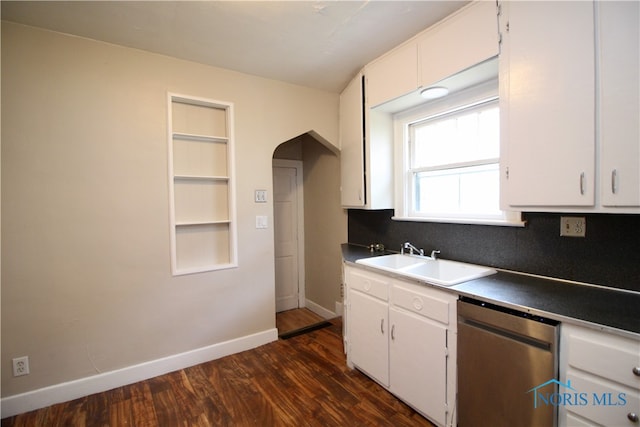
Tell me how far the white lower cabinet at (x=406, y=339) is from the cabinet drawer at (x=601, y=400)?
20.8 inches

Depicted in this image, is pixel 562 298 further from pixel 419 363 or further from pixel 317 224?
pixel 317 224

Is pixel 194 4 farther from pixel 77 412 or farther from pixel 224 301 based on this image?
pixel 77 412

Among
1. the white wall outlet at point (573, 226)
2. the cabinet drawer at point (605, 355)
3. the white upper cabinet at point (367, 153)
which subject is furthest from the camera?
the white upper cabinet at point (367, 153)

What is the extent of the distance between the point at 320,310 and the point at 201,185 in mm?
2122

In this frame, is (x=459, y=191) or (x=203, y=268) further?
(x=203, y=268)

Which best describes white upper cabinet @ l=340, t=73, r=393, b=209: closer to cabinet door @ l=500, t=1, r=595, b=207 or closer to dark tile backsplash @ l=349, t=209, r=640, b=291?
dark tile backsplash @ l=349, t=209, r=640, b=291

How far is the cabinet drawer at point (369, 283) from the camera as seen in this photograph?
2033mm

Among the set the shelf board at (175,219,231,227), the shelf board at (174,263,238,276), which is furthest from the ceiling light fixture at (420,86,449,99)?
the shelf board at (174,263,238,276)

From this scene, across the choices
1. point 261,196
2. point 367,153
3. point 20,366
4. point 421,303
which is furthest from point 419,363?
point 20,366

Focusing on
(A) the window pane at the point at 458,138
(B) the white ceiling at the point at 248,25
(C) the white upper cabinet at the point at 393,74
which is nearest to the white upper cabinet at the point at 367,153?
(C) the white upper cabinet at the point at 393,74

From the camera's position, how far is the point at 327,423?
71.6 inches

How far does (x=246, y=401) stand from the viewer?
6.70ft

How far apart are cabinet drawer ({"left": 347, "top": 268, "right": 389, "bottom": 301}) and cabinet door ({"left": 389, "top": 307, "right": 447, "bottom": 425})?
0.14m

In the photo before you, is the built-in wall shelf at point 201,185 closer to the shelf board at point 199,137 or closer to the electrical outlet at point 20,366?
the shelf board at point 199,137
